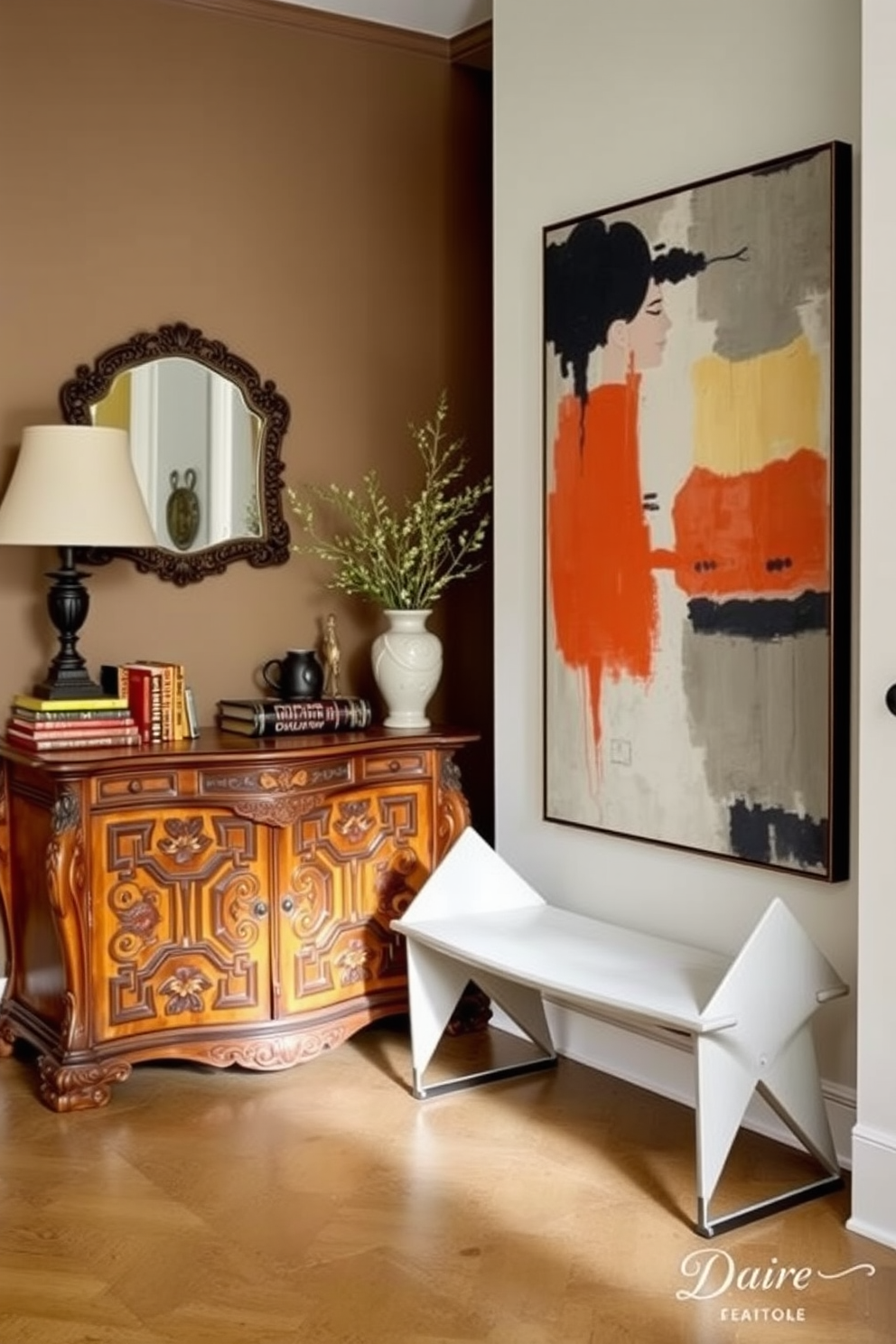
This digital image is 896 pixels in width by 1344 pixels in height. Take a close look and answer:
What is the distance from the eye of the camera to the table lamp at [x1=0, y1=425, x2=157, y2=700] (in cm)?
363

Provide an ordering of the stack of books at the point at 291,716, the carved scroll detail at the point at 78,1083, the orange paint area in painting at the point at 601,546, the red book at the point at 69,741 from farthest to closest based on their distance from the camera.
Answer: the stack of books at the point at 291,716, the red book at the point at 69,741, the orange paint area in painting at the point at 601,546, the carved scroll detail at the point at 78,1083

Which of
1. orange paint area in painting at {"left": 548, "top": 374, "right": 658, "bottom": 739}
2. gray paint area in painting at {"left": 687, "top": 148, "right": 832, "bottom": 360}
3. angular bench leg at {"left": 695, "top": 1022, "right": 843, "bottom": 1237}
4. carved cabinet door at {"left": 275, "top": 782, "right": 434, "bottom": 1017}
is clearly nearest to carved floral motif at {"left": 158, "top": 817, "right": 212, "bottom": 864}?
carved cabinet door at {"left": 275, "top": 782, "right": 434, "bottom": 1017}

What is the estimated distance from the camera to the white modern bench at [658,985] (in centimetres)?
283

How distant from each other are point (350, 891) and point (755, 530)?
1378mm

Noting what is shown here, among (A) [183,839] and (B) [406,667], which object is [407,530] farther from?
(A) [183,839]

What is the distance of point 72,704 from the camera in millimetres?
3727

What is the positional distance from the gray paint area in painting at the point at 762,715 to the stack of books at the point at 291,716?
99 centimetres

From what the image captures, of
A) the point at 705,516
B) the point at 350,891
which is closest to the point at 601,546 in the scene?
the point at 705,516

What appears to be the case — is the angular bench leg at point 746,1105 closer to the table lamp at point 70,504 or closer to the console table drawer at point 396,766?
the console table drawer at point 396,766

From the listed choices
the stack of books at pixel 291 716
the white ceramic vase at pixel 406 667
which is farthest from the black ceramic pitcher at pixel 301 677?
the white ceramic vase at pixel 406 667

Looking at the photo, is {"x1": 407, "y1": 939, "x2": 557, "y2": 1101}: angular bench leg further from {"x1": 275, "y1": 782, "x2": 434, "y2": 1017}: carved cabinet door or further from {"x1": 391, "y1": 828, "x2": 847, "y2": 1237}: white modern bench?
{"x1": 275, "y1": 782, "x2": 434, "y2": 1017}: carved cabinet door

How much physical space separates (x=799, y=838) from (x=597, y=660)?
0.73 meters

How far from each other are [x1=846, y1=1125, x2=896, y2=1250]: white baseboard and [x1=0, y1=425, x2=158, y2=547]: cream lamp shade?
213 centimetres

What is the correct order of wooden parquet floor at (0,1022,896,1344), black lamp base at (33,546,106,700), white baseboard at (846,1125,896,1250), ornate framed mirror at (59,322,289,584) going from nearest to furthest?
wooden parquet floor at (0,1022,896,1344)
white baseboard at (846,1125,896,1250)
black lamp base at (33,546,106,700)
ornate framed mirror at (59,322,289,584)
